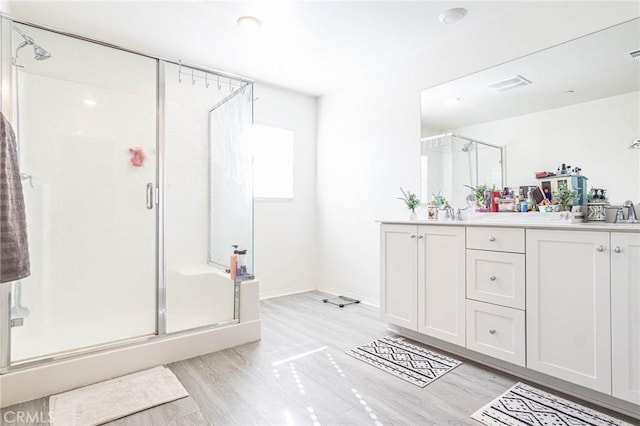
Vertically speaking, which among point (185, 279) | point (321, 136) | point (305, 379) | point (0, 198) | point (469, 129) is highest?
point (321, 136)

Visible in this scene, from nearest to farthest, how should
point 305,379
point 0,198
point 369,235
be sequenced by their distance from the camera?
1. point 0,198
2. point 305,379
3. point 369,235

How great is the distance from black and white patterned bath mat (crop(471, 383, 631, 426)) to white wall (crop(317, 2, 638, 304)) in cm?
187

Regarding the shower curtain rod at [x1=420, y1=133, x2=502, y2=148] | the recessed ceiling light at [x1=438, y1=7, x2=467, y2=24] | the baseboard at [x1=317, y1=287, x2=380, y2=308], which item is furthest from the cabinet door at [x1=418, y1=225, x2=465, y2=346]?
the recessed ceiling light at [x1=438, y1=7, x2=467, y2=24]

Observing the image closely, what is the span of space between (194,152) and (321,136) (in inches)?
81.3

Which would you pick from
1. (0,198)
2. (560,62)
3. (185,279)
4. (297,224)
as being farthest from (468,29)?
(0,198)

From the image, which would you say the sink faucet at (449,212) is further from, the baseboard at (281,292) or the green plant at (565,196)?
the baseboard at (281,292)

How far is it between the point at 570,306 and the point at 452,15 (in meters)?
2.13

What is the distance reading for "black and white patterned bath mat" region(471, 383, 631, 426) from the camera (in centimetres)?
158

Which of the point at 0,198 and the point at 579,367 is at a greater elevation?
the point at 0,198

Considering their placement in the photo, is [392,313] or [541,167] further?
[392,313]

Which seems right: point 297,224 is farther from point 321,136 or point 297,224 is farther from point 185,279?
point 185,279

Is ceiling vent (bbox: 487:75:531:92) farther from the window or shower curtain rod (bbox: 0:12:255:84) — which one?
the window

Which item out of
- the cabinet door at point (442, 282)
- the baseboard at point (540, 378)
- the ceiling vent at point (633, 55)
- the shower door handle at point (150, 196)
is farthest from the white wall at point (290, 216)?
the ceiling vent at point (633, 55)

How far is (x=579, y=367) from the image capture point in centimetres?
172
